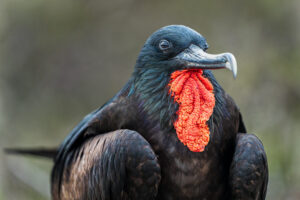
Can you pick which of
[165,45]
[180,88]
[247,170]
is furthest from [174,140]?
[165,45]

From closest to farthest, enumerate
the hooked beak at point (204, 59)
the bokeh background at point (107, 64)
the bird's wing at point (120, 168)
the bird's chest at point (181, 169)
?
the hooked beak at point (204, 59) → the bird's wing at point (120, 168) → the bird's chest at point (181, 169) → the bokeh background at point (107, 64)

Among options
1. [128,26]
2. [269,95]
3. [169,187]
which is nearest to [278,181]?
[269,95]

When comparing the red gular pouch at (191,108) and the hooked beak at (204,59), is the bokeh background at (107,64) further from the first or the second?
the hooked beak at (204,59)

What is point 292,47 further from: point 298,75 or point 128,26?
point 128,26

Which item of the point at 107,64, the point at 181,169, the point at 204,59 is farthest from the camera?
the point at 107,64

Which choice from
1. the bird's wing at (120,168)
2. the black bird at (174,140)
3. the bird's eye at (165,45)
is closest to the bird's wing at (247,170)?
the black bird at (174,140)

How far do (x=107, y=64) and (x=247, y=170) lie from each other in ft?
17.3

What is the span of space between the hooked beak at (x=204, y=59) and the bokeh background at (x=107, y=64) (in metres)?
2.79

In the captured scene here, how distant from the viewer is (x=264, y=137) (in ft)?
19.0

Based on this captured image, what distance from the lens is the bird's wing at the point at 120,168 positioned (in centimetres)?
294

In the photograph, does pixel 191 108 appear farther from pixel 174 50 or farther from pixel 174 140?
pixel 174 50

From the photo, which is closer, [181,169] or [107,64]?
[181,169]

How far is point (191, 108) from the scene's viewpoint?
3.08 metres

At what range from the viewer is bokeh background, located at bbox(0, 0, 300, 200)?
591 centimetres
